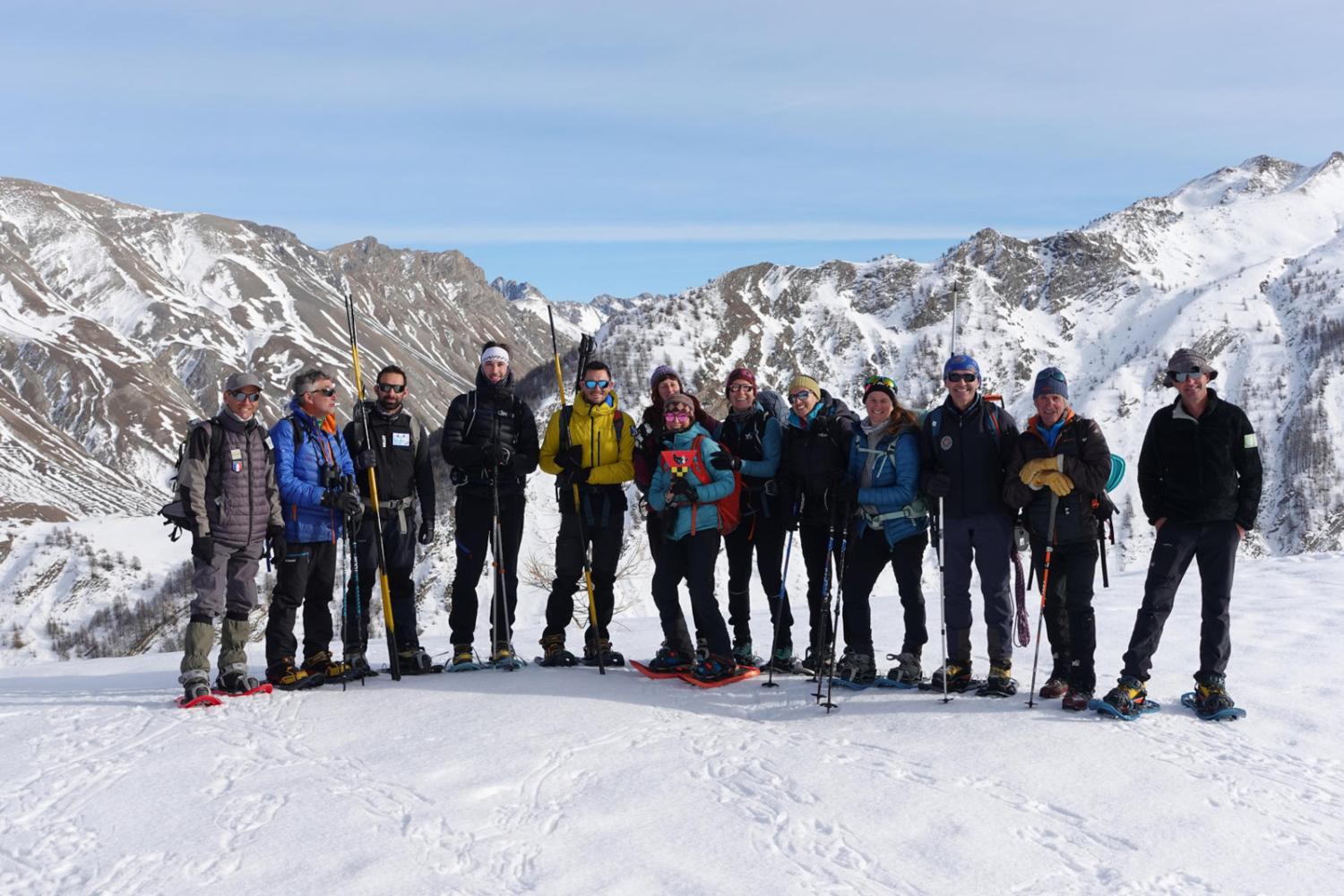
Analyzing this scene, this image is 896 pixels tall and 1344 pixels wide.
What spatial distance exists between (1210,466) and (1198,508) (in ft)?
1.20

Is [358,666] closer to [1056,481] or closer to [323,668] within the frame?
[323,668]

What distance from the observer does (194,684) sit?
29.5 feet

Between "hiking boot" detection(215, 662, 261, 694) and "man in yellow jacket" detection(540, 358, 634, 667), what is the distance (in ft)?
10.6

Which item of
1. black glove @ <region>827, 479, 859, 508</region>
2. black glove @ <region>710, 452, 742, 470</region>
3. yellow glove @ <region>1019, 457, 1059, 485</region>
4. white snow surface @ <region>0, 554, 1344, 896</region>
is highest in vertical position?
black glove @ <region>710, 452, 742, 470</region>

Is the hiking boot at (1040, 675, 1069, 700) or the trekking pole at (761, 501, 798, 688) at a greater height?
the trekking pole at (761, 501, 798, 688)

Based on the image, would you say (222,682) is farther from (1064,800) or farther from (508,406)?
(1064,800)

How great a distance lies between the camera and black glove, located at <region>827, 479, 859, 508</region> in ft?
29.0

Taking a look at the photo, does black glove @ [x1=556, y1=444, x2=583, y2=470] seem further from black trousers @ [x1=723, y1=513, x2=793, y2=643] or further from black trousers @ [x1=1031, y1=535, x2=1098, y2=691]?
black trousers @ [x1=1031, y1=535, x2=1098, y2=691]

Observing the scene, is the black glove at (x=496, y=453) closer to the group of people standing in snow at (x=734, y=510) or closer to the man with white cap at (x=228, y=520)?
the group of people standing in snow at (x=734, y=510)

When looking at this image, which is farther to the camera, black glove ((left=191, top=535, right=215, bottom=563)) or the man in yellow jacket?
the man in yellow jacket

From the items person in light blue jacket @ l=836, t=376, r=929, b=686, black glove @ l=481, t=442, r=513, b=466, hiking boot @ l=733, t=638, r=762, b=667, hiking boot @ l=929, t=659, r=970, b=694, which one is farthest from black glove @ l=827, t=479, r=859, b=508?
black glove @ l=481, t=442, r=513, b=466

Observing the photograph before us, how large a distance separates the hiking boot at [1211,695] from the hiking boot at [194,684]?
→ 9114 mm

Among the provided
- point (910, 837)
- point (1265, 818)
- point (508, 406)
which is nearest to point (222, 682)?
point (508, 406)

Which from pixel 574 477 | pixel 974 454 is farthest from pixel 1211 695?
pixel 574 477
